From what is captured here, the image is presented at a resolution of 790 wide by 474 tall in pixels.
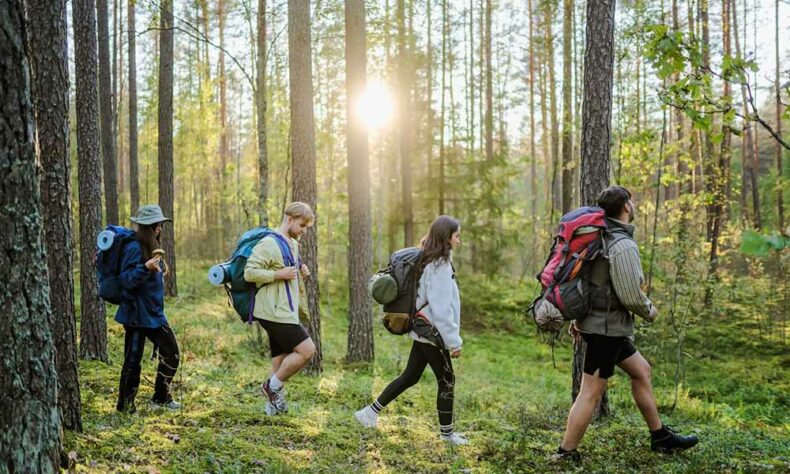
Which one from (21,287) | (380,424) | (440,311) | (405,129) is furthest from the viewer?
(405,129)

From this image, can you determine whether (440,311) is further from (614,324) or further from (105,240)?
(105,240)

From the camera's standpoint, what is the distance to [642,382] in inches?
192

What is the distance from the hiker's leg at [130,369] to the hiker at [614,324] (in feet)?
13.0

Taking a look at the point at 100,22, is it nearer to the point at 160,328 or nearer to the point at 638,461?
the point at 160,328

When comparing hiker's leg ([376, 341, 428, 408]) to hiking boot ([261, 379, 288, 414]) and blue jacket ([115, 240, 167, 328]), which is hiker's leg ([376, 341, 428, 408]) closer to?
hiking boot ([261, 379, 288, 414])

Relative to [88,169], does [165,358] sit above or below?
below

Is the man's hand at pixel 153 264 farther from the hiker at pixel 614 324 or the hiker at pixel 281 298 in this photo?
the hiker at pixel 614 324

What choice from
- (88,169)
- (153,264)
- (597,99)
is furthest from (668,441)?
(88,169)

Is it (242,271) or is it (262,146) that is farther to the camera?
(262,146)

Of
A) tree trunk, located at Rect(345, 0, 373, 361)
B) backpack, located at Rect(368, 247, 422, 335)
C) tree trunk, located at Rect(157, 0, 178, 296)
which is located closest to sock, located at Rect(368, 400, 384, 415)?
backpack, located at Rect(368, 247, 422, 335)

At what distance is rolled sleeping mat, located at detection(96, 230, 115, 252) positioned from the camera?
207 inches

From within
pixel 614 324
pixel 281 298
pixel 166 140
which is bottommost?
pixel 614 324

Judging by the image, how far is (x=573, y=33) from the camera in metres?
20.3

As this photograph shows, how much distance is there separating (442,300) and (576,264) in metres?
1.20
